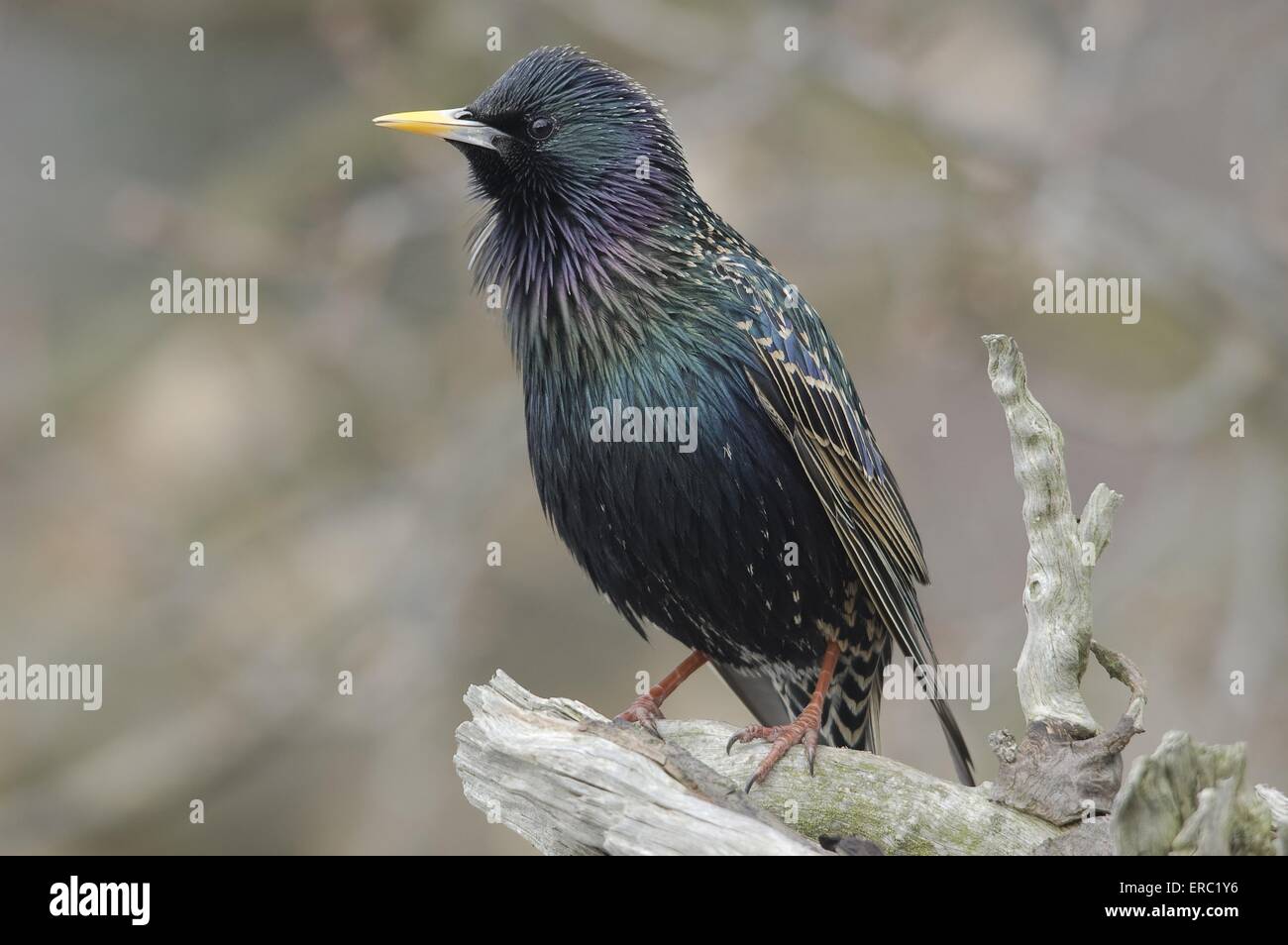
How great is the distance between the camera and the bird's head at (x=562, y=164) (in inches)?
215

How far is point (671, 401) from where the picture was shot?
521 cm

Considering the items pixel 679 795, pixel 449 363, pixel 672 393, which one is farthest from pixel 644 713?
pixel 449 363

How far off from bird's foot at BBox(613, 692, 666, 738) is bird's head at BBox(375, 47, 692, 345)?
60.7 inches

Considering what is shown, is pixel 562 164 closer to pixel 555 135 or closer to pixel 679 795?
pixel 555 135

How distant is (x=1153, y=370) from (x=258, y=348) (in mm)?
6042

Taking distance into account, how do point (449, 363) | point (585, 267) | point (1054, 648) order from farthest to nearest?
point (449, 363) → point (585, 267) → point (1054, 648)

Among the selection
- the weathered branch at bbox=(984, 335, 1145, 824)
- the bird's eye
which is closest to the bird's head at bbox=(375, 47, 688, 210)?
the bird's eye

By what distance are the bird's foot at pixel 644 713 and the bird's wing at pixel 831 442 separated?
914 millimetres

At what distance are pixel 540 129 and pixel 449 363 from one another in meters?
5.11

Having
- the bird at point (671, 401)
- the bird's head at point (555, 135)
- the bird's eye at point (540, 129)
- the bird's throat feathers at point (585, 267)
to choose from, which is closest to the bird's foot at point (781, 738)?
the bird at point (671, 401)

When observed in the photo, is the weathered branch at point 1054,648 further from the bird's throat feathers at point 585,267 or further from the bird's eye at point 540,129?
the bird's eye at point 540,129

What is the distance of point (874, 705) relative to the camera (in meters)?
6.12
